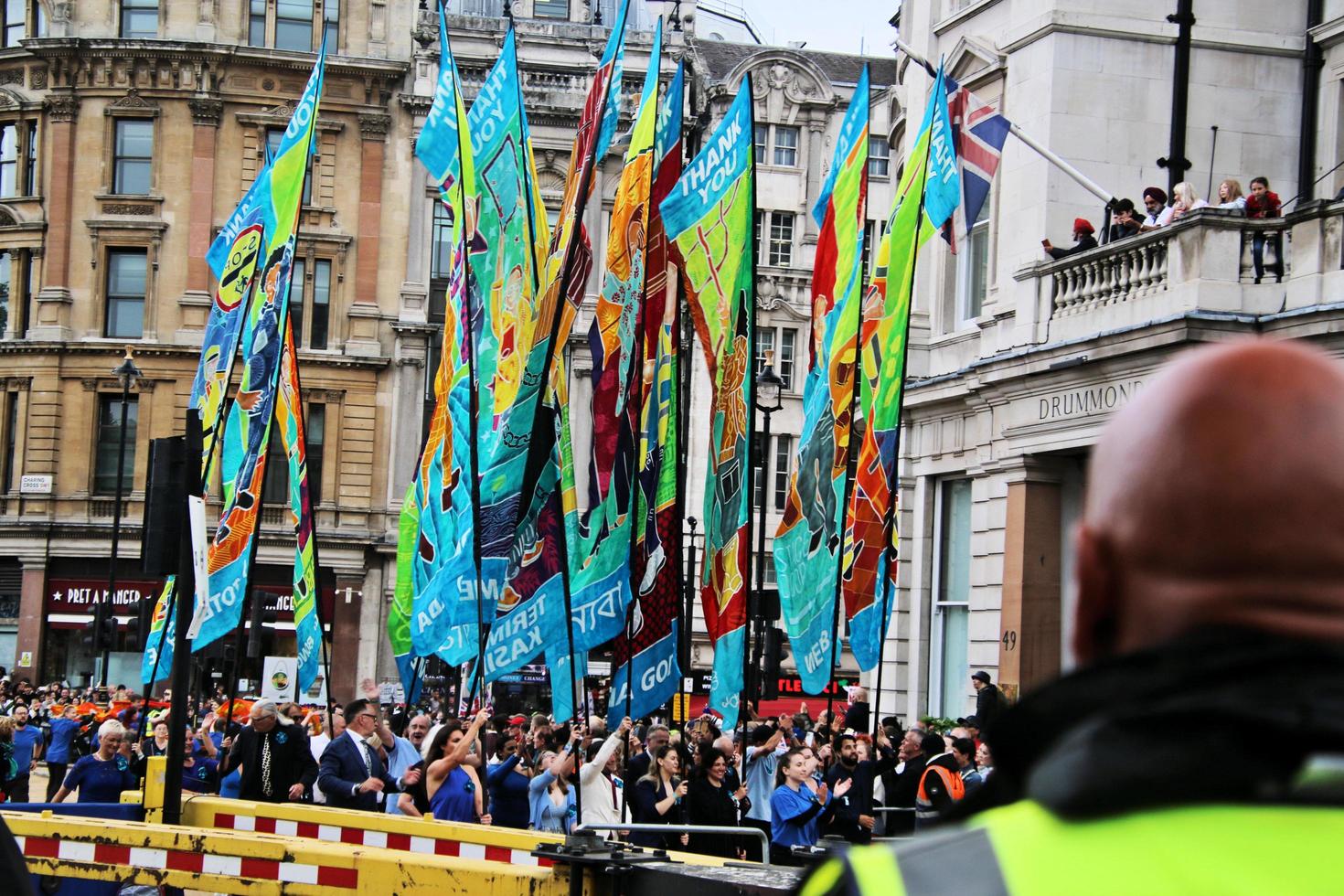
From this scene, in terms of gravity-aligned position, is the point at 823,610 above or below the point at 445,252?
below

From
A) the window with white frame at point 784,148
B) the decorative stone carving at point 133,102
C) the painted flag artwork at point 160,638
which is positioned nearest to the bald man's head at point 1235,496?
the painted flag artwork at point 160,638

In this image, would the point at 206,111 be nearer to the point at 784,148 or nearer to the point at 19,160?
the point at 19,160

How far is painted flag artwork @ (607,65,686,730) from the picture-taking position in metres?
14.9

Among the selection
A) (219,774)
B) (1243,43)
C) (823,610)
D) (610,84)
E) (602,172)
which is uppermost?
(602,172)

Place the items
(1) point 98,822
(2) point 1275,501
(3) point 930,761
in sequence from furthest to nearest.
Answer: (3) point 930,761, (1) point 98,822, (2) point 1275,501

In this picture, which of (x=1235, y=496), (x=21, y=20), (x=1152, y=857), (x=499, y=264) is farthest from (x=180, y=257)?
(x=1152, y=857)

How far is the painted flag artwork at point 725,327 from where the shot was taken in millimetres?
14961

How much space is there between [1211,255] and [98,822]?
11.2m

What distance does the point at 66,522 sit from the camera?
172ft

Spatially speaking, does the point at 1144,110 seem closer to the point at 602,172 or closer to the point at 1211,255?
the point at 1211,255

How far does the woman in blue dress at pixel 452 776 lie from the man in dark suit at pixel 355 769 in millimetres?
925

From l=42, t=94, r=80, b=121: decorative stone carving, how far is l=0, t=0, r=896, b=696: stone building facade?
0.25 feet

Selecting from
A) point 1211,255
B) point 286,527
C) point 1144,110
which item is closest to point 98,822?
point 1211,255

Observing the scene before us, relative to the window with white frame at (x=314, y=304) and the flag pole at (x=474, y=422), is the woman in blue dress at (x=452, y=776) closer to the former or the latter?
the flag pole at (x=474, y=422)
